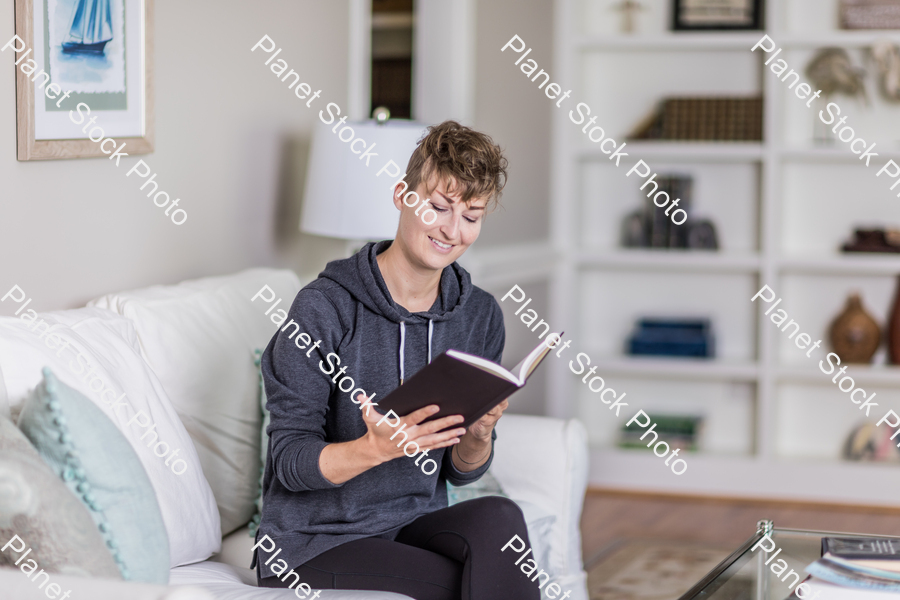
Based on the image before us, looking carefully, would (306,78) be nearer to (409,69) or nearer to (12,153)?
(409,69)

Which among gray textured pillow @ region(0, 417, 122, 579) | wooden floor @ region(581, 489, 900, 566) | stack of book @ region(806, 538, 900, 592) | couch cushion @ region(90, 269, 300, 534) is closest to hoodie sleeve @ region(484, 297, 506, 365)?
couch cushion @ region(90, 269, 300, 534)

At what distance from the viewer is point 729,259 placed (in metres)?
3.49

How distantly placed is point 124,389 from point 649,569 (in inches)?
71.6

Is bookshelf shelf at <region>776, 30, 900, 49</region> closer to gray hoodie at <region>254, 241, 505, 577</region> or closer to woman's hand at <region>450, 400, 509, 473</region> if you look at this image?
gray hoodie at <region>254, 241, 505, 577</region>

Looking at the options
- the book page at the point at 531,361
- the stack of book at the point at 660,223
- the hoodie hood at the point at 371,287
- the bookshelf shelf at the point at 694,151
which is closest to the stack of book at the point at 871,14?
the bookshelf shelf at the point at 694,151

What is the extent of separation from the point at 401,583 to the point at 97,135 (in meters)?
1.02

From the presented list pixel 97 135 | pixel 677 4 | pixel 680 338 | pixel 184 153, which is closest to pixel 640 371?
pixel 680 338

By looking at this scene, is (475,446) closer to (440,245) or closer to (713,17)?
(440,245)

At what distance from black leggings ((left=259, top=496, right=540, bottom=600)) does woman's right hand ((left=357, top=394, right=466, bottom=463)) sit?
0.63 ft

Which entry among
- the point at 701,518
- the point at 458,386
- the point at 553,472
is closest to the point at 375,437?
the point at 458,386

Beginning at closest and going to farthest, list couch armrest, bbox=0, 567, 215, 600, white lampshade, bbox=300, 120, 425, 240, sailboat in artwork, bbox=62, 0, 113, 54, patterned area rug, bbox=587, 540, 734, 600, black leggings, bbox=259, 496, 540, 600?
couch armrest, bbox=0, 567, 215, 600 → black leggings, bbox=259, 496, 540, 600 → sailboat in artwork, bbox=62, 0, 113, 54 → white lampshade, bbox=300, 120, 425, 240 → patterned area rug, bbox=587, 540, 734, 600

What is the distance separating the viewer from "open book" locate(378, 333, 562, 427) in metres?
1.19

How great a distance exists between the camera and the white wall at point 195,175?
5.54ft

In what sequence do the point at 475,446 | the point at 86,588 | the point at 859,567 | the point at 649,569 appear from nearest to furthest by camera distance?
the point at 86,588 < the point at 859,567 < the point at 475,446 < the point at 649,569
